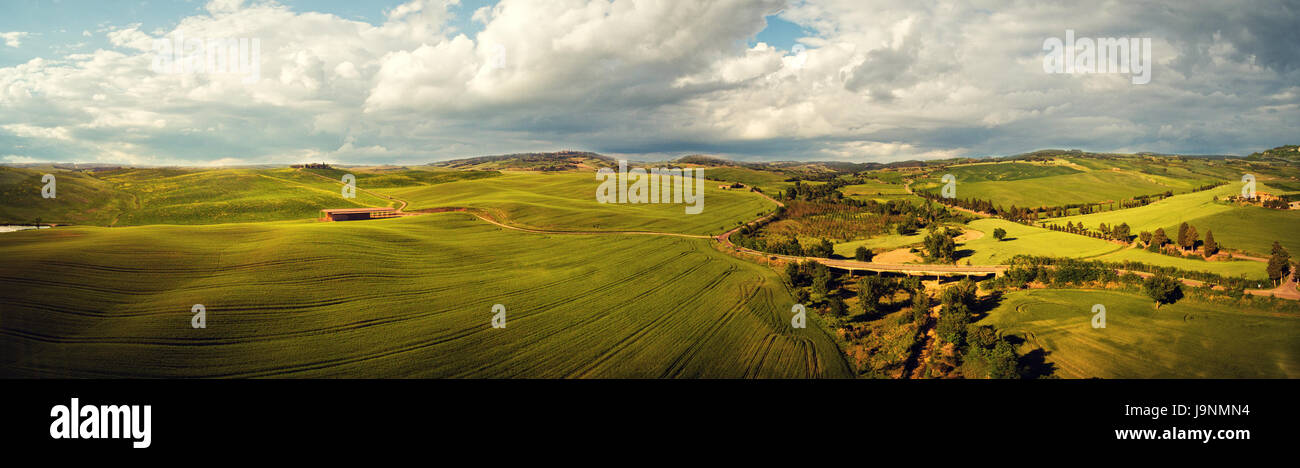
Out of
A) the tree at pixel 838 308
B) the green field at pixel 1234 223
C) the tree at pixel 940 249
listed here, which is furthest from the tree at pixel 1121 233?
the tree at pixel 838 308

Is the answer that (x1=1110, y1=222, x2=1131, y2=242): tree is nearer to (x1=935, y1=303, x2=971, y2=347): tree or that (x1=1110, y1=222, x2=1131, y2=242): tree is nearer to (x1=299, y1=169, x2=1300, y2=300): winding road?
(x1=299, y1=169, x2=1300, y2=300): winding road

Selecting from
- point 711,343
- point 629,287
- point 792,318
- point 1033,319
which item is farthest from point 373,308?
point 1033,319

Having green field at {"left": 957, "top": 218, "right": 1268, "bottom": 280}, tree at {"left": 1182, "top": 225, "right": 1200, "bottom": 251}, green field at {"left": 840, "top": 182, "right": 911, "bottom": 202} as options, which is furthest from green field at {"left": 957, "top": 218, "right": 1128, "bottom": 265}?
green field at {"left": 840, "top": 182, "right": 911, "bottom": 202}

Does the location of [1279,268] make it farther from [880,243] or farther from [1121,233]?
[880,243]

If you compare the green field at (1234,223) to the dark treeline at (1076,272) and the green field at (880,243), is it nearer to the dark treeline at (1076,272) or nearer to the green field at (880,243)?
the dark treeline at (1076,272)

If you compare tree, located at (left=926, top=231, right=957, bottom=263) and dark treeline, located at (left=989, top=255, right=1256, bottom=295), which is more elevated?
tree, located at (left=926, top=231, right=957, bottom=263)
